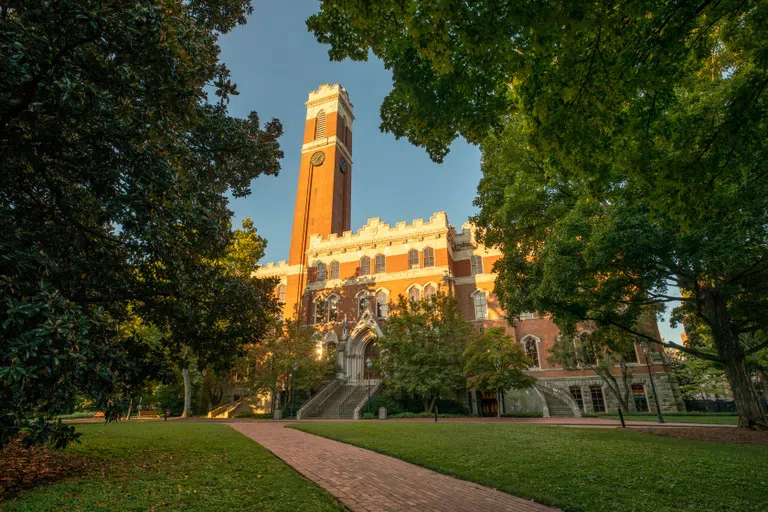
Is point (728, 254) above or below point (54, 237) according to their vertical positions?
above

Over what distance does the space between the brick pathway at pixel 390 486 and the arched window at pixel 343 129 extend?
41.1 meters

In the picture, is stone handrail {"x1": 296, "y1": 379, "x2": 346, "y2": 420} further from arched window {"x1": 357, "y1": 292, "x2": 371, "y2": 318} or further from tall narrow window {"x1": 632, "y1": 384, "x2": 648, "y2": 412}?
tall narrow window {"x1": 632, "y1": 384, "x2": 648, "y2": 412}

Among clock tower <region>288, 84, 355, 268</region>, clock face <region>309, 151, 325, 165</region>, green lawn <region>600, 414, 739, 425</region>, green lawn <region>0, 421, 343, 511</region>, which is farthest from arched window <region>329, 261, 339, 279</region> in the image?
green lawn <region>0, 421, 343, 511</region>

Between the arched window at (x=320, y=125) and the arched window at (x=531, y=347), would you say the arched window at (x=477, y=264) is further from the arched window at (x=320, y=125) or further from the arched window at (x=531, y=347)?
the arched window at (x=320, y=125)

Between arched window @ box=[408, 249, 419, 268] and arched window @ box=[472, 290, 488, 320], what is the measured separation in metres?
5.29

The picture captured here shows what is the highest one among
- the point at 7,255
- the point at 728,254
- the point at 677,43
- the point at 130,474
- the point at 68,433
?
the point at 677,43

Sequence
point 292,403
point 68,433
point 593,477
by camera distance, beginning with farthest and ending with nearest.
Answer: point 292,403 < point 593,477 < point 68,433

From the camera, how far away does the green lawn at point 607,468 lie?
4938 mm

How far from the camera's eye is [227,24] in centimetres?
988

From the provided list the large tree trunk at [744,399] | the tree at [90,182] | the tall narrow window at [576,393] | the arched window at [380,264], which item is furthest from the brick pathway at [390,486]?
the arched window at [380,264]

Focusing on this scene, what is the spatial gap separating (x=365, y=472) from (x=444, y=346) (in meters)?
18.1

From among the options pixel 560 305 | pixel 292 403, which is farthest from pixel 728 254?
pixel 292 403

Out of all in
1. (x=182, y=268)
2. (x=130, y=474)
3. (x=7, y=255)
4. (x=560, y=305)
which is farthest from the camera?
(x=560, y=305)

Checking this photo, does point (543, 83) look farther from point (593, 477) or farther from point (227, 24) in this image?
point (227, 24)
